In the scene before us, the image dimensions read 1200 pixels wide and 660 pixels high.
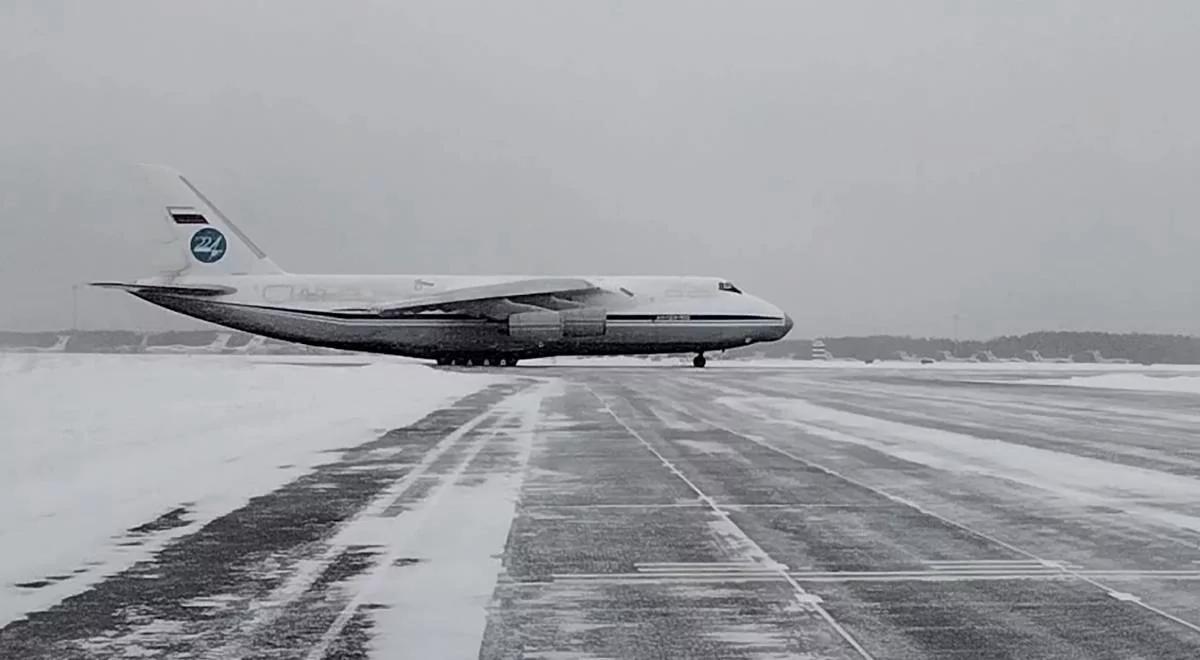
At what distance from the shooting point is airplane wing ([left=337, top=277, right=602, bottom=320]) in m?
45.3

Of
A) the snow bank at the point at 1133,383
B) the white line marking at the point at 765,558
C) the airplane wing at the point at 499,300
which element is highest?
the airplane wing at the point at 499,300

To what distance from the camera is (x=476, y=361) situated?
168 ft

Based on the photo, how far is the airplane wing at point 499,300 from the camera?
45281mm

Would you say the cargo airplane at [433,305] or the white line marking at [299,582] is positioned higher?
the cargo airplane at [433,305]

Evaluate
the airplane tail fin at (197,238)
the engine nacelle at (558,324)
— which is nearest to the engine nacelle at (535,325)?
the engine nacelle at (558,324)

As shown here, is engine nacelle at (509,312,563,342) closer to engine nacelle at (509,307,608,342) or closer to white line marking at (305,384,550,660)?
engine nacelle at (509,307,608,342)

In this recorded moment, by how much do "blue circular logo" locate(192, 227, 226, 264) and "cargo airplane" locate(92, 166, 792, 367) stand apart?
4cm

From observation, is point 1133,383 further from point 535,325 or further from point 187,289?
point 187,289

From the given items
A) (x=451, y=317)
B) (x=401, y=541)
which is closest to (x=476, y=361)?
(x=451, y=317)

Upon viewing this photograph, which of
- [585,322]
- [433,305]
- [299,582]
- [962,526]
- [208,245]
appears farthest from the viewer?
[208,245]

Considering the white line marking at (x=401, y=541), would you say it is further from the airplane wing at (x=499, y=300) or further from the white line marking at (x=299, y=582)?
the airplane wing at (x=499, y=300)

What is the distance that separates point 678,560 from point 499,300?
129 feet

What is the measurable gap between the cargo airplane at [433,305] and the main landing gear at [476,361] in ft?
1.19

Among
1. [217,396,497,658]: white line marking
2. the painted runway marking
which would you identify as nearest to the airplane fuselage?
the painted runway marking
